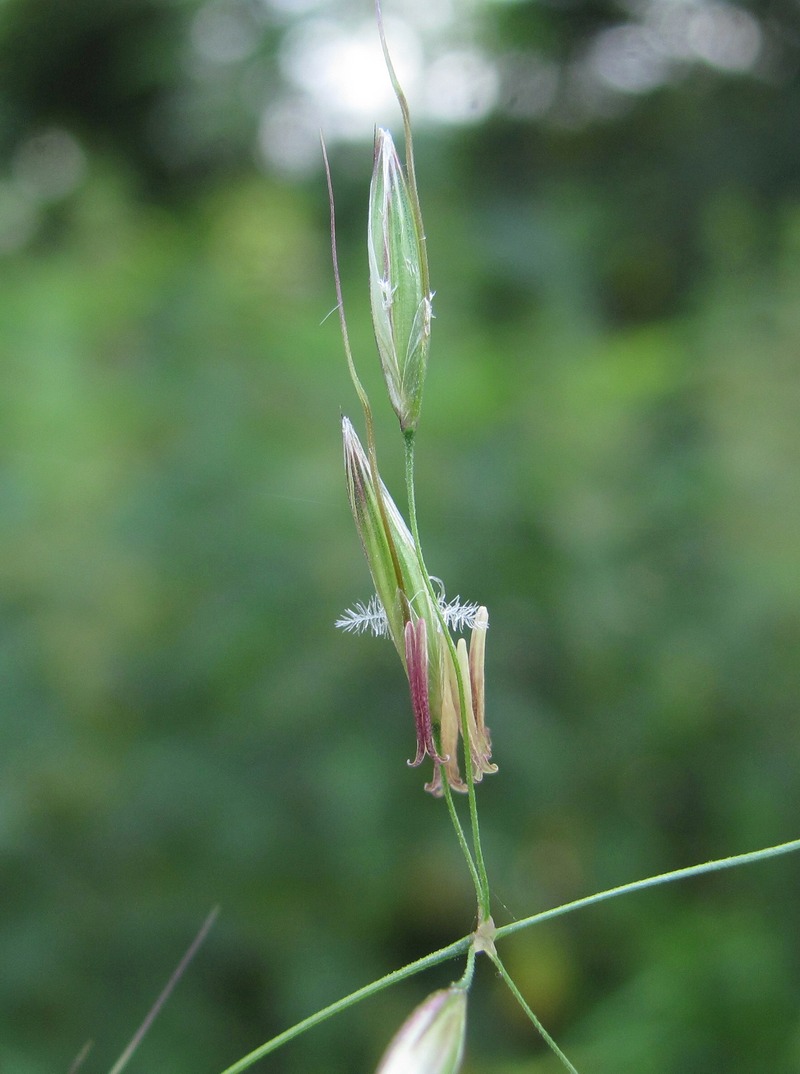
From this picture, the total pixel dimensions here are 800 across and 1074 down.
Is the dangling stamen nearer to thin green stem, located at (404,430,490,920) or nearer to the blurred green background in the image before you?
thin green stem, located at (404,430,490,920)

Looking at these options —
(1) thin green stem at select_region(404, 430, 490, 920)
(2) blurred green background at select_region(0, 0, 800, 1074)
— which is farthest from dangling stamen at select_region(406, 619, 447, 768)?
(2) blurred green background at select_region(0, 0, 800, 1074)

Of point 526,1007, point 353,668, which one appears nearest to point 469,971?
point 526,1007

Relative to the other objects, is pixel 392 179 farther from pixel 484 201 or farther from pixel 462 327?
pixel 484 201

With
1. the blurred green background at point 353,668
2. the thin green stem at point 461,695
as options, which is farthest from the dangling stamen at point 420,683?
the blurred green background at point 353,668

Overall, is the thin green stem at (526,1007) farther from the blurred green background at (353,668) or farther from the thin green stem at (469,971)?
the blurred green background at (353,668)

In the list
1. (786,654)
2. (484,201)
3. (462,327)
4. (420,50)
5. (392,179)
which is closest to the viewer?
(392,179)

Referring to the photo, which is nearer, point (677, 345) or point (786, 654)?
point (786, 654)

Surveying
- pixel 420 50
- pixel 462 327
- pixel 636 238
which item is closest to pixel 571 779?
pixel 462 327

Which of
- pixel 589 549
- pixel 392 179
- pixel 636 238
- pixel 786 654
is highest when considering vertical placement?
pixel 636 238

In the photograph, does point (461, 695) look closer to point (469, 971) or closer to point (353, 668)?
point (469, 971)
